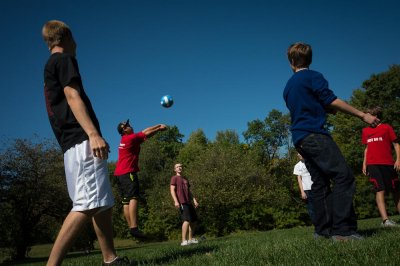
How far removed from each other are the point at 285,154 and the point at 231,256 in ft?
189

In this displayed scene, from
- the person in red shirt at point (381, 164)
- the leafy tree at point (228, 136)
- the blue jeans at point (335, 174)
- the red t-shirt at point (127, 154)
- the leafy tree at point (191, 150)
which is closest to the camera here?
the blue jeans at point (335, 174)

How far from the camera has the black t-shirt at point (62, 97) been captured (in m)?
3.58

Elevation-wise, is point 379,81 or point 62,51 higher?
point 379,81

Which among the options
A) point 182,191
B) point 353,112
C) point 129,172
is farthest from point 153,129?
point 182,191

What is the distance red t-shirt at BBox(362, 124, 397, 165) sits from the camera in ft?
25.1

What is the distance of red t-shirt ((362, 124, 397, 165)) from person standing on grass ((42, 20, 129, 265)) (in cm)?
606

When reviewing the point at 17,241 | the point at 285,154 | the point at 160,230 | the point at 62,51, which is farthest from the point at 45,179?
the point at 285,154

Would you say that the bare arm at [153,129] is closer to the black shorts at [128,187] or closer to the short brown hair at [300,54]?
the black shorts at [128,187]

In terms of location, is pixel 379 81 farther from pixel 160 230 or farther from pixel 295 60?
pixel 295 60

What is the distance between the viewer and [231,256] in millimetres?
3902

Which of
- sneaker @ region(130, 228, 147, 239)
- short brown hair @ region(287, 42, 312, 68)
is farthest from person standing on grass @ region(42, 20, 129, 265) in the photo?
sneaker @ region(130, 228, 147, 239)

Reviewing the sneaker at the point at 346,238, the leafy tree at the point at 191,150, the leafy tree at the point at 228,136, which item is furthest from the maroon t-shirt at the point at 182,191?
the leafy tree at the point at 228,136

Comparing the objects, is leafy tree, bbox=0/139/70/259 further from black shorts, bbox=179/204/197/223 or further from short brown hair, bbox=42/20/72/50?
short brown hair, bbox=42/20/72/50

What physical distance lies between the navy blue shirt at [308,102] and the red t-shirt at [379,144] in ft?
11.7
